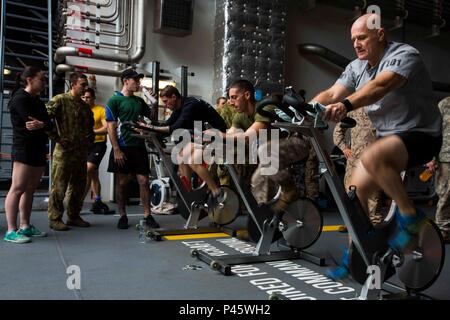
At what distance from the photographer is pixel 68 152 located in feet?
13.8

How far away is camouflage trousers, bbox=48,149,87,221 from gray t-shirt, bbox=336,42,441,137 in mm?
3146

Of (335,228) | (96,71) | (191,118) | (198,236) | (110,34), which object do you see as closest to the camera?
(191,118)

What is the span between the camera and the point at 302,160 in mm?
3359

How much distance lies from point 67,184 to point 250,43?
147 inches

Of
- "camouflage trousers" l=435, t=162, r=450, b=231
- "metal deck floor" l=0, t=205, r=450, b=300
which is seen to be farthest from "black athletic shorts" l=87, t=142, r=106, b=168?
"camouflage trousers" l=435, t=162, r=450, b=231

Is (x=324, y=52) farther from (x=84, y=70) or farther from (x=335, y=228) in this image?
(x=84, y=70)

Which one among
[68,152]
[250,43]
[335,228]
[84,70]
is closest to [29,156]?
[68,152]

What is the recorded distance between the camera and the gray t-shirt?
6.71ft

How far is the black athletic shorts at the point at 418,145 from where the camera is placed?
2092mm

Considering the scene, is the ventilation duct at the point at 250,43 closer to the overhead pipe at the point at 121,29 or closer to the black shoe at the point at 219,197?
the overhead pipe at the point at 121,29

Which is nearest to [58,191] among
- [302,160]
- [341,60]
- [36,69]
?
[36,69]

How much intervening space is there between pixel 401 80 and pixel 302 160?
4.69 feet

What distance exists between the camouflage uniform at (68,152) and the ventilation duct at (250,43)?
2817mm
